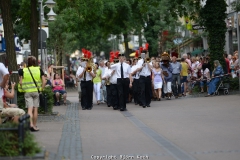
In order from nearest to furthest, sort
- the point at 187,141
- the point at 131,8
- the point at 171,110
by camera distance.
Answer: the point at 187,141 < the point at 171,110 < the point at 131,8

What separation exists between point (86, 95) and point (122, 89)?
1936 mm

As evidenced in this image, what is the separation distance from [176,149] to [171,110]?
9.96 meters

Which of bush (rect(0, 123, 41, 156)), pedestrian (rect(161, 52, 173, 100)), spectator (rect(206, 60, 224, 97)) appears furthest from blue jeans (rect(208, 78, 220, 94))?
bush (rect(0, 123, 41, 156))

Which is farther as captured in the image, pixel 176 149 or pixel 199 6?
pixel 199 6

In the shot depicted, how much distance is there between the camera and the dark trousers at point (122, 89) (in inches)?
917

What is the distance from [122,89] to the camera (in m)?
23.6

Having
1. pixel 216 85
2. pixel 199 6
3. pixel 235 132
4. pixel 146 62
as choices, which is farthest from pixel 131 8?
pixel 235 132

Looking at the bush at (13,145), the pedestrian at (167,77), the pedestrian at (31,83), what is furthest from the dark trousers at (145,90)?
the bush at (13,145)

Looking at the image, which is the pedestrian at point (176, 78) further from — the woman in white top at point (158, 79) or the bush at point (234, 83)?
the bush at point (234, 83)

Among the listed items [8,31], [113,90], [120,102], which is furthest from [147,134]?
[113,90]

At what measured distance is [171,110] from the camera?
72.7 feet

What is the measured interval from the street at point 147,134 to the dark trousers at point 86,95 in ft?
6.54

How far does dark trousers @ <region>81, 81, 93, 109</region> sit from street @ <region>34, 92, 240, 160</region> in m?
1.99

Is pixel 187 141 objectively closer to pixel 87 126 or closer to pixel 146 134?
pixel 146 134
